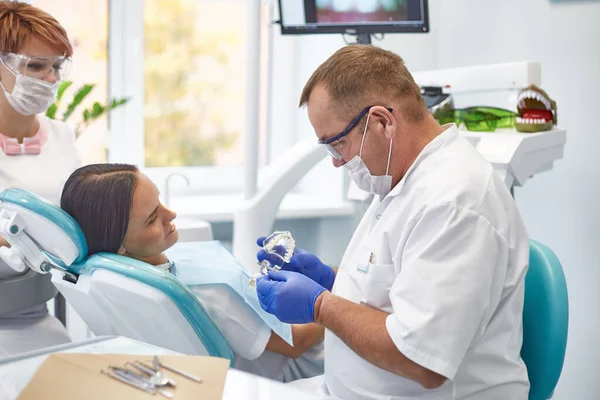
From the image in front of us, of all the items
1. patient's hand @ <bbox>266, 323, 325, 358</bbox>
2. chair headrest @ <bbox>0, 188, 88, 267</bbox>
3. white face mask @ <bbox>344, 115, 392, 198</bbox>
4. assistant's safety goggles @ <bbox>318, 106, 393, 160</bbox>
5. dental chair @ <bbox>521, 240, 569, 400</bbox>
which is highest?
assistant's safety goggles @ <bbox>318, 106, 393, 160</bbox>

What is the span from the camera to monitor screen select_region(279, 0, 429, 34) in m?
2.50

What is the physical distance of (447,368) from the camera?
1.24 m

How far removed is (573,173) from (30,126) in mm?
1876

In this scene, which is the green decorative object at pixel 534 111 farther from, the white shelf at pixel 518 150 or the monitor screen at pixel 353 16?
the monitor screen at pixel 353 16

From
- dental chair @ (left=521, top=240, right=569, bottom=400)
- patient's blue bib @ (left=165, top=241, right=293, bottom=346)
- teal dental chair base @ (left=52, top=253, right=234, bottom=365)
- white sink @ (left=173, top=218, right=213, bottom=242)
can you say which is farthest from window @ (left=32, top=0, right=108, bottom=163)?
dental chair @ (left=521, top=240, right=569, bottom=400)

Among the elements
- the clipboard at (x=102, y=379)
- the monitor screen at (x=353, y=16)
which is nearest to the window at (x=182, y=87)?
the monitor screen at (x=353, y=16)

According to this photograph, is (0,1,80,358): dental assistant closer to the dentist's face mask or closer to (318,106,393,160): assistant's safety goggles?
the dentist's face mask

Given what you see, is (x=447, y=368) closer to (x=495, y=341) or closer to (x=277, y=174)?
(x=495, y=341)

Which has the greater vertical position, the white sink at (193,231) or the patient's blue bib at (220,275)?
the white sink at (193,231)

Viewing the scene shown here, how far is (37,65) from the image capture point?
6.78 feet

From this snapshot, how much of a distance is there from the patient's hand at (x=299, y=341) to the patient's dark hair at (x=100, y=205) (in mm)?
444

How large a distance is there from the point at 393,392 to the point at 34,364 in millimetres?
661

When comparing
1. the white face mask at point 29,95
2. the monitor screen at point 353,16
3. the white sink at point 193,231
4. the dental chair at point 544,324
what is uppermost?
the monitor screen at point 353,16

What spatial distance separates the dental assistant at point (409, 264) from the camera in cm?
126
